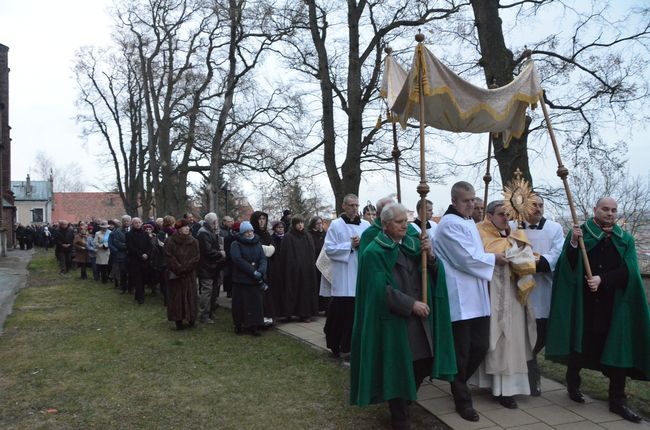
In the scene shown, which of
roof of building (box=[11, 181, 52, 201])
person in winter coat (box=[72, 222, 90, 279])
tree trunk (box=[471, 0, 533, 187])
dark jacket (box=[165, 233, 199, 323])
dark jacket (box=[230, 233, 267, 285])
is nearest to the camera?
dark jacket (box=[230, 233, 267, 285])

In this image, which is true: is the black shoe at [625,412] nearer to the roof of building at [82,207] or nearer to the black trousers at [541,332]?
the black trousers at [541,332]

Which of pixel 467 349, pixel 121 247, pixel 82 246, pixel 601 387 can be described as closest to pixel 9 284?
pixel 82 246

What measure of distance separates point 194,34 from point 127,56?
5755 mm

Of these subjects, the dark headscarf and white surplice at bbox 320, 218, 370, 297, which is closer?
white surplice at bbox 320, 218, 370, 297

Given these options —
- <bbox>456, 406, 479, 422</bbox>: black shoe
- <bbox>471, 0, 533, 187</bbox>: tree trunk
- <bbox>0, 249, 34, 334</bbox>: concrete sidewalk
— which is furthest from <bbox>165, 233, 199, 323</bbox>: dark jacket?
<bbox>471, 0, 533, 187</bbox>: tree trunk

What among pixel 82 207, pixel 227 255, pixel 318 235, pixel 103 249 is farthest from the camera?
pixel 82 207

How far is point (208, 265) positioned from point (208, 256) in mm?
153

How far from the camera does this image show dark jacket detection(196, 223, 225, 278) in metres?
9.92

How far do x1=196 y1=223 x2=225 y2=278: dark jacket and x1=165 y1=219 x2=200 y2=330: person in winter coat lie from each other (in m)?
0.41

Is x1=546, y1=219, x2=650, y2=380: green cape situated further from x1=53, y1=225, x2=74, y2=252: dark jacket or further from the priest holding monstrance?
x1=53, y1=225, x2=74, y2=252: dark jacket

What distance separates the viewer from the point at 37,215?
8000 centimetres

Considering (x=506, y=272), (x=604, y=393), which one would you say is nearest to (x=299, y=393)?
(x=506, y=272)

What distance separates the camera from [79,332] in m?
9.59

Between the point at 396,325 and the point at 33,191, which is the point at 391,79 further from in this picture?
the point at 33,191
